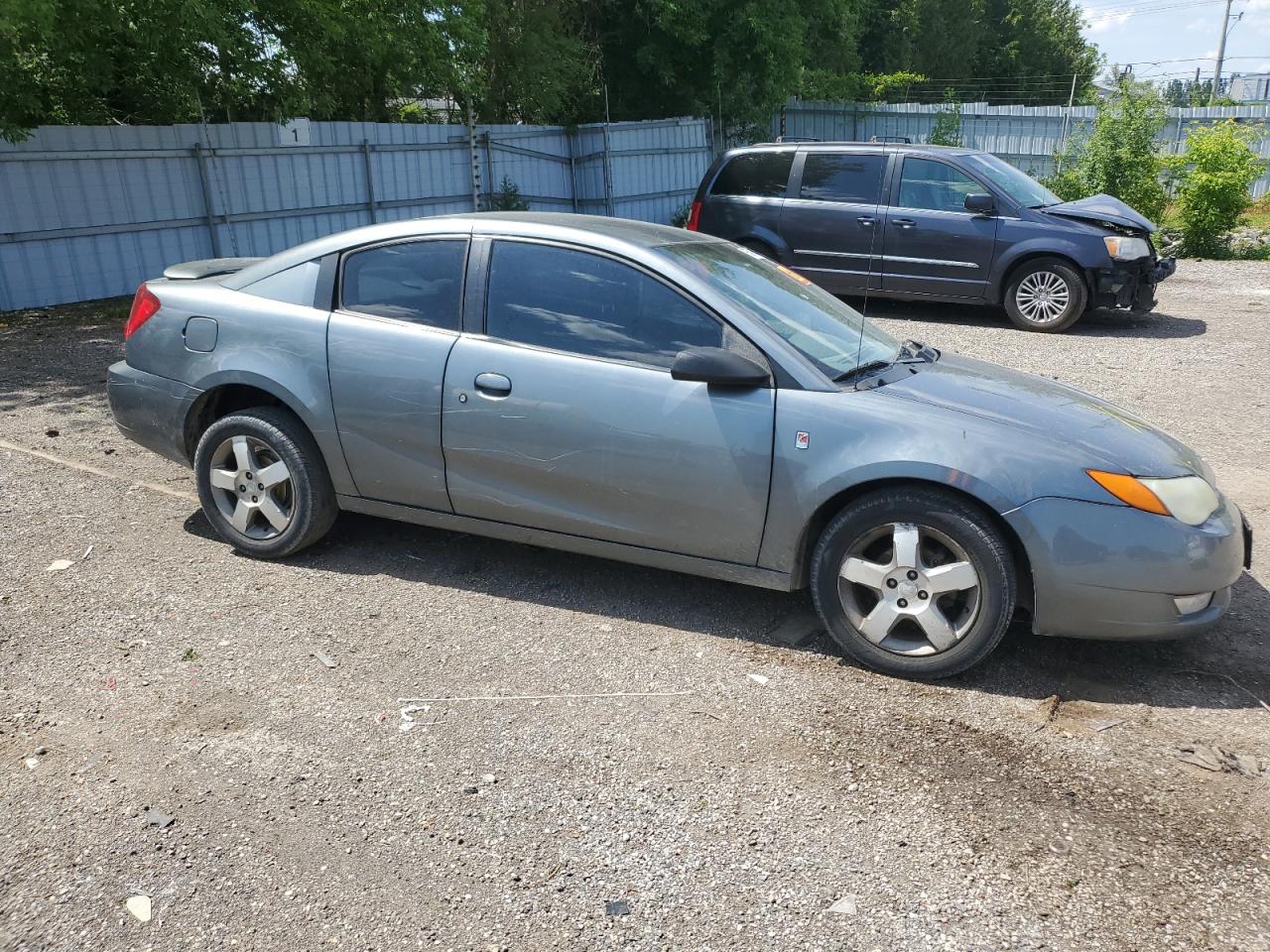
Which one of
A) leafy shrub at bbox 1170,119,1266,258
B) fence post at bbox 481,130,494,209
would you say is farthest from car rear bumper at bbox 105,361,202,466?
leafy shrub at bbox 1170,119,1266,258

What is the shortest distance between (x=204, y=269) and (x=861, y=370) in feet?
11.4

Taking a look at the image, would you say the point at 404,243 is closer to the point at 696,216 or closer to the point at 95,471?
the point at 95,471

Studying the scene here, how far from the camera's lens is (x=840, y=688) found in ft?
12.7

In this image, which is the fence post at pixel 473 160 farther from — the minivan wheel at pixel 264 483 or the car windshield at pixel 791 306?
the car windshield at pixel 791 306

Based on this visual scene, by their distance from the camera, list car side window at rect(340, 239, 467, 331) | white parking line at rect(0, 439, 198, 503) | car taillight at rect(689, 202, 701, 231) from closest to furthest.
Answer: car side window at rect(340, 239, 467, 331) < white parking line at rect(0, 439, 198, 503) < car taillight at rect(689, 202, 701, 231)

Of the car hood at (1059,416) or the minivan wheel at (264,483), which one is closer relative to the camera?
the car hood at (1059,416)

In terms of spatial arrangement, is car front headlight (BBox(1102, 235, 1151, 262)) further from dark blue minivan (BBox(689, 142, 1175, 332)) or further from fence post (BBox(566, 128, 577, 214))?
fence post (BBox(566, 128, 577, 214))

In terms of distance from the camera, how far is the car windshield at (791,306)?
4270 millimetres

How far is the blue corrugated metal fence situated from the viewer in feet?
38.8

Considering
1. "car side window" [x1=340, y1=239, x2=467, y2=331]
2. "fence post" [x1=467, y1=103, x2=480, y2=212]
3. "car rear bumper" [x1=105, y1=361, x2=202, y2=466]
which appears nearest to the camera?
"car side window" [x1=340, y1=239, x2=467, y2=331]

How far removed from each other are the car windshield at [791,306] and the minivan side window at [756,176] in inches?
283

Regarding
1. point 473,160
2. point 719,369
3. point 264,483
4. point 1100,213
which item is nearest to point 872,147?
point 1100,213

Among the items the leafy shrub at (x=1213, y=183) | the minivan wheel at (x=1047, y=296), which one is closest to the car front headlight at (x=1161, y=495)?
the minivan wheel at (x=1047, y=296)

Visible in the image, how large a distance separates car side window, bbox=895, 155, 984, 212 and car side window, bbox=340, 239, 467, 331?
790cm
